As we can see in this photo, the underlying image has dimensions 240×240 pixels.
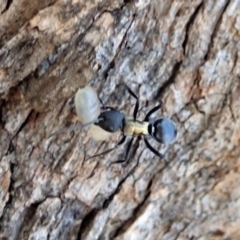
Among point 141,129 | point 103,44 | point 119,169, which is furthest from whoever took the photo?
point 141,129

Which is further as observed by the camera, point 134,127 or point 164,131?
point 134,127

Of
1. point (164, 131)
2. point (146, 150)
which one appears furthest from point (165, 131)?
point (146, 150)

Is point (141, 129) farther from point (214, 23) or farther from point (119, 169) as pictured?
point (214, 23)

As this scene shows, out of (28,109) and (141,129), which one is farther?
(141,129)

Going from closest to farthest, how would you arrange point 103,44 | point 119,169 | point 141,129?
point 103,44
point 119,169
point 141,129

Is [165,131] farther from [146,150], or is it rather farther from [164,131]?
[146,150]

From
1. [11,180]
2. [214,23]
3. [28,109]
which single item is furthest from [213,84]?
[11,180]
